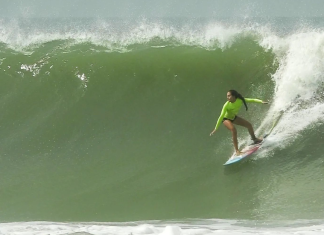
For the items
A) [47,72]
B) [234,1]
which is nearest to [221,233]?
[47,72]

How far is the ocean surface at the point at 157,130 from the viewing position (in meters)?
7.17

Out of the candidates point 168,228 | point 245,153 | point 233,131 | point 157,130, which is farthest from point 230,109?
point 168,228

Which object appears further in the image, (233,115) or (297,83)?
(297,83)

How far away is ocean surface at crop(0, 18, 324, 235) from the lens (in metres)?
7.17

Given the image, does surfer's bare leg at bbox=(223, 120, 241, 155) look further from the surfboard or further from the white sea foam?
the white sea foam

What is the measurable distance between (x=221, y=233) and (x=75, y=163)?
3685 mm

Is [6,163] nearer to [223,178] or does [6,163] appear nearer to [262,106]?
[223,178]

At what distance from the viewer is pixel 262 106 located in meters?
9.52

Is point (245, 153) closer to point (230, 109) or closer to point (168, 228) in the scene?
point (230, 109)

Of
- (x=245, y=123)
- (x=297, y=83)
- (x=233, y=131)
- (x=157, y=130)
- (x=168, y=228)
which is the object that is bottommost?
(x=168, y=228)

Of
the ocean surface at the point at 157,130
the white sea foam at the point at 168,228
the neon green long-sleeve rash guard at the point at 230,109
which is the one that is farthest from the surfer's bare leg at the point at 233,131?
the white sea foam at the point at 168,228

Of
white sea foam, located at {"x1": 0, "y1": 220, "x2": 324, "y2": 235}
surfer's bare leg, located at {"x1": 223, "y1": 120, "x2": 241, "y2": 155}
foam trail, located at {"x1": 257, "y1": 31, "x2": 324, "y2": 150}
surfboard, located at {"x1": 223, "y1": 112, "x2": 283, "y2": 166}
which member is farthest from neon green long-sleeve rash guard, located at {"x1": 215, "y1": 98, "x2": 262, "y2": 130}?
white sea foam, located at {"x1": 0, "y1": 220, "x2": 324, "y2": 235}

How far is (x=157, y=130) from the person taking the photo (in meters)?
9.52

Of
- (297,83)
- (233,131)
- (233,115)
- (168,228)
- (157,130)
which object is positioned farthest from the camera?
(297,83)
